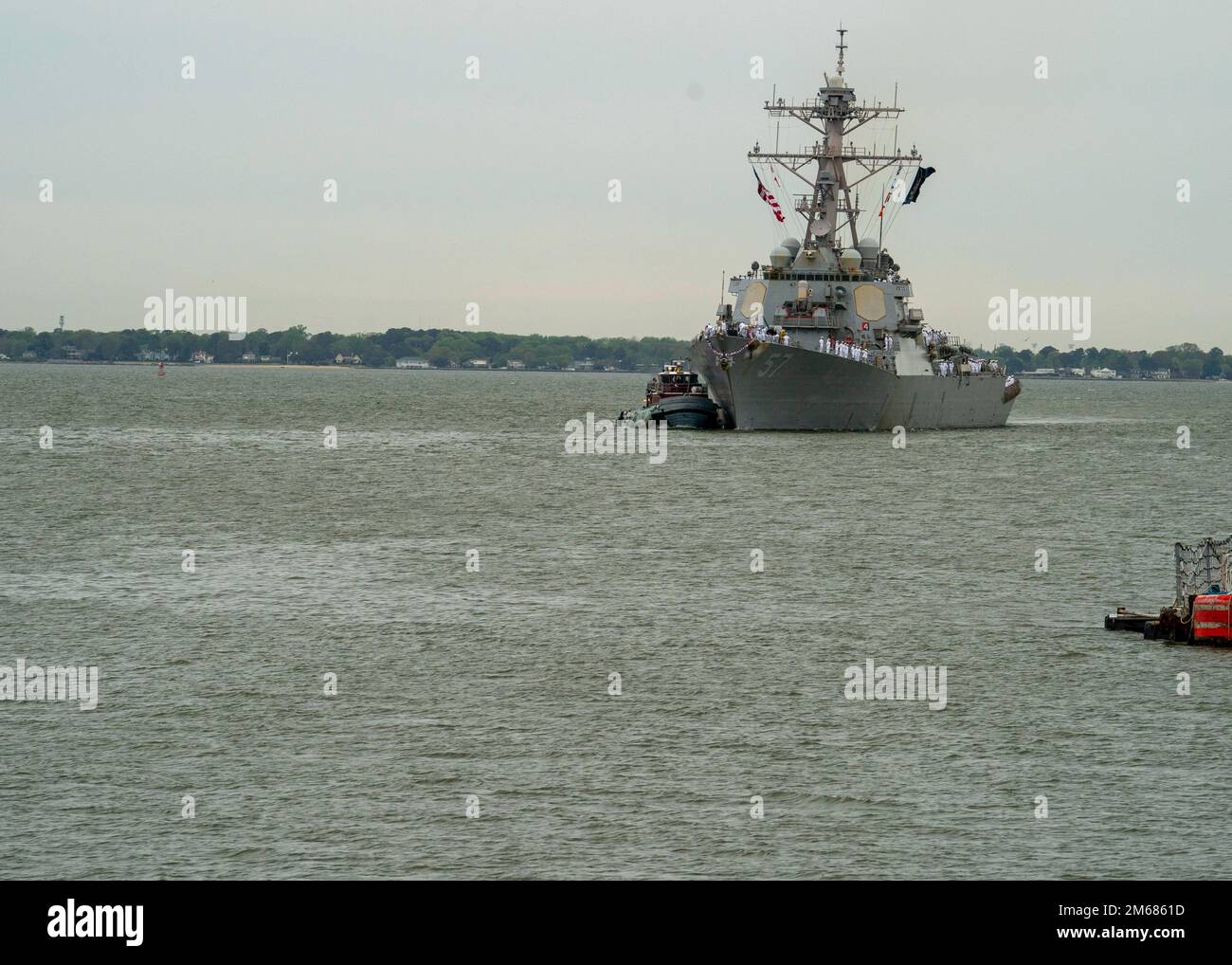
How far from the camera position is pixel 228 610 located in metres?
34.4

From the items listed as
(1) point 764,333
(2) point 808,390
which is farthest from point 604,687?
(1) point 764,333

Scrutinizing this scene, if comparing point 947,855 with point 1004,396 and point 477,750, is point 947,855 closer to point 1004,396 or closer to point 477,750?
point 477,750

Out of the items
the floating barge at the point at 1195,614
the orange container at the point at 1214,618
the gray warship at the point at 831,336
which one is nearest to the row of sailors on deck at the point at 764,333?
the gray warship at the point at 831,336

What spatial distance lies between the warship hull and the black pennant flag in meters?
10.4

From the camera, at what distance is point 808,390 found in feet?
271

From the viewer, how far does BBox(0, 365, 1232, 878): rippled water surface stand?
19.5 m

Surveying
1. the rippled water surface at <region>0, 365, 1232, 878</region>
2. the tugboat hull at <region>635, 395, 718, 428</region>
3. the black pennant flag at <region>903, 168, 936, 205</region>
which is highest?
the black pennant flag at <region>903, 168, 936, 205</region>

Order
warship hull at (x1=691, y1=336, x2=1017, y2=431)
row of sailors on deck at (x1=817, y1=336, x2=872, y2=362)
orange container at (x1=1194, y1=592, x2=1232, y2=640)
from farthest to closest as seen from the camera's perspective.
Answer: warship hull at (x1=691, y1=336, x2=1017, y2=431) → row of sailors on deck at (x1=817, y1=336, x2=872, y2=362) → orange container at (x1=1194, y1=592, x2=1232, y2=640)

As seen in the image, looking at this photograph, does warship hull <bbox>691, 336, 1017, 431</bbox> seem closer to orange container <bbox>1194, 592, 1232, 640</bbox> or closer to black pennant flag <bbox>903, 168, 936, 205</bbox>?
black pennant flag <bbox>903, 168, 936, 205</bbox>

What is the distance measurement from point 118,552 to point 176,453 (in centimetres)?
3914

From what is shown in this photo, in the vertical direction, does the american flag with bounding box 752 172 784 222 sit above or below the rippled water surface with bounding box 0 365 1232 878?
above

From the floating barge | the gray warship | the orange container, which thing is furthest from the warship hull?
the orange container

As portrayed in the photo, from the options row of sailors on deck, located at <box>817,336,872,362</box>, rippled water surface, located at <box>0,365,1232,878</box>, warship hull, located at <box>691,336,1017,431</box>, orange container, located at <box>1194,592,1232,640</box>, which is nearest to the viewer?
rippled water surface, located at <box>0,365,1232,878</box>
